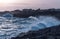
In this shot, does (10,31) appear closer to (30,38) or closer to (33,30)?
(33,30)

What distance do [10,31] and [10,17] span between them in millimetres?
1596

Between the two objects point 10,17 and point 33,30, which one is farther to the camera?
point 10,17

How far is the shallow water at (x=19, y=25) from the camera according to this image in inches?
166

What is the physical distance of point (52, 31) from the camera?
3.94 m

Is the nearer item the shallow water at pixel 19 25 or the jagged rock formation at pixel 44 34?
the jagged rock formation at pixel 44 34

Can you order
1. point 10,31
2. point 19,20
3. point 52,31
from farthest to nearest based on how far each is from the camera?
1. point 19,20
2. point 10,31
3. point 52,31

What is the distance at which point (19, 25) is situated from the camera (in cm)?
494

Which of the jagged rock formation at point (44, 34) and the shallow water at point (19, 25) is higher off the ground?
the shallow water at point (19, 25)

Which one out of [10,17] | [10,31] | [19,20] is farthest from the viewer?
[10,17]

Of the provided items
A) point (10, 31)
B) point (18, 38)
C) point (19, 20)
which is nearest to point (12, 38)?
point (18, 38)

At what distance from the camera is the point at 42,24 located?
4.65 m

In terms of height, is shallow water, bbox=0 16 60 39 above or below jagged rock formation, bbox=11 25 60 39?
above

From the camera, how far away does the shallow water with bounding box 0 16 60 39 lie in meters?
4.22

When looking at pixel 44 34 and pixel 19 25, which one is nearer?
pixel 44 34
